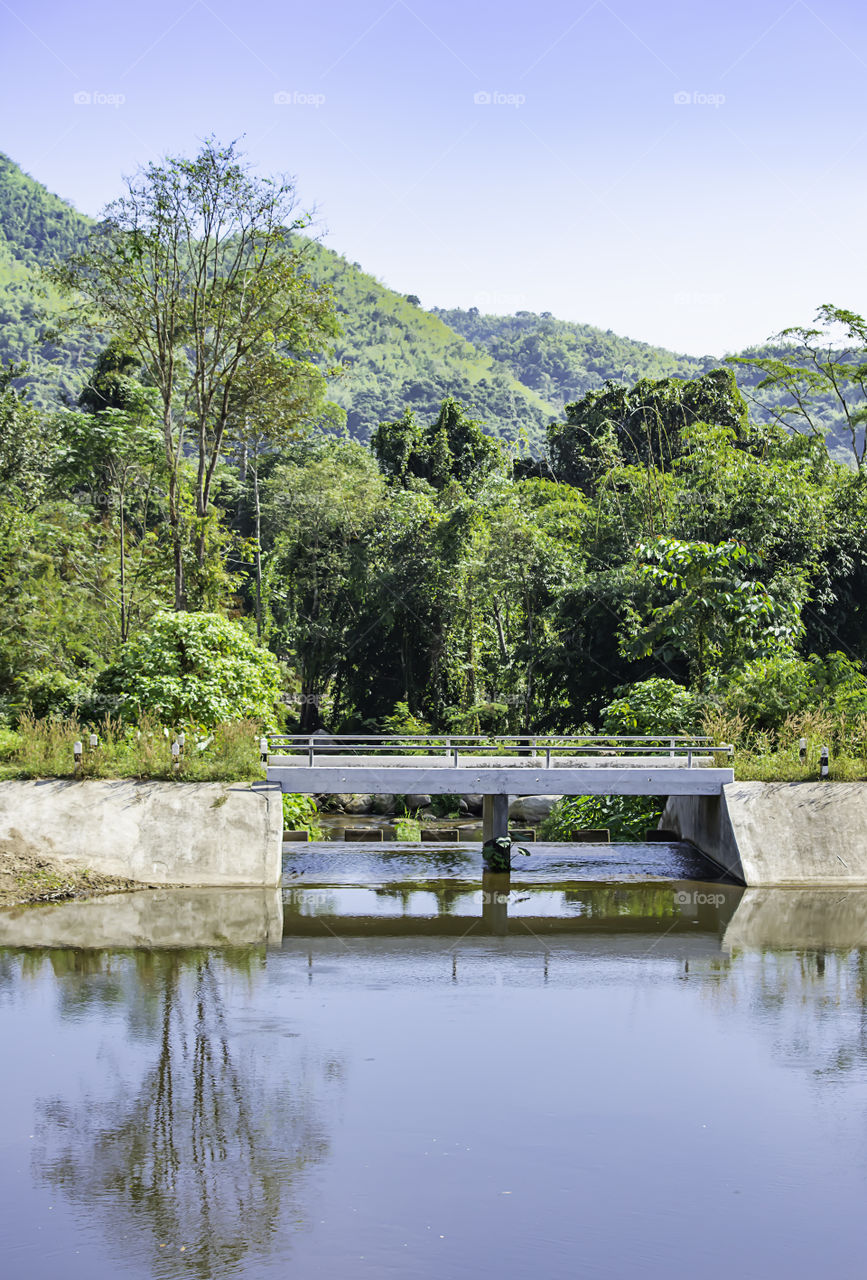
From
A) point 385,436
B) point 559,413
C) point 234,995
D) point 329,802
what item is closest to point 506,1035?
point 234,995

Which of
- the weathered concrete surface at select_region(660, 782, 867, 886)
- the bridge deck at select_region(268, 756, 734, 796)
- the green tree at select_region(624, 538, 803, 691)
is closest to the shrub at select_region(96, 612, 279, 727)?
the bridge deck at select_region(268, 756, 734, 796)

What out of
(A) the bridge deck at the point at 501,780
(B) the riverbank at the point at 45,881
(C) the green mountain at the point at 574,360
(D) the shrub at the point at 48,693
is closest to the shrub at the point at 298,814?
(A) the bridge deck at the point at 501,780

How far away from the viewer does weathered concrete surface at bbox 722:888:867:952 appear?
1506 cm

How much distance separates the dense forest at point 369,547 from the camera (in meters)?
24.9

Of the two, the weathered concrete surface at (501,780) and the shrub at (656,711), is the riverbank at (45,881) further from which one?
the shrub at (656,711)

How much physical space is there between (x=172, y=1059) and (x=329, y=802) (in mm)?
21004

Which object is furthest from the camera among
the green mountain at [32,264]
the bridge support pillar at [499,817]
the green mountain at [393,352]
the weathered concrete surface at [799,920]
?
the green mountain at [393,352]

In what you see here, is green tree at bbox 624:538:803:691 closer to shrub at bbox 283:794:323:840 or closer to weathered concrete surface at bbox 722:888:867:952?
weathered concrete surface at bbox 722:888:867:952

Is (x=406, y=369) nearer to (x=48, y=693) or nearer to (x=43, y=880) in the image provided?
(x=48, y=693)

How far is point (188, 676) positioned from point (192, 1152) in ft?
44.2

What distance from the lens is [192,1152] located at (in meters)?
8.79

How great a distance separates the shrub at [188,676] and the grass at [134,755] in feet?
2.63

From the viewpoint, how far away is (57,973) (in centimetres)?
1328

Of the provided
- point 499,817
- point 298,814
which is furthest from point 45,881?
point 499,817
